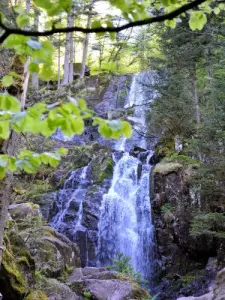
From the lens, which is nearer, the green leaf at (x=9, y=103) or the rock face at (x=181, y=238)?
the green leaf at (x=9, y=103)

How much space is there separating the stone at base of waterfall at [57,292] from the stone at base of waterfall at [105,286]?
65 centimetres

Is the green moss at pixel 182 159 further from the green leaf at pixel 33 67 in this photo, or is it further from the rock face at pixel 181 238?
the green leaf at pixel 33 67

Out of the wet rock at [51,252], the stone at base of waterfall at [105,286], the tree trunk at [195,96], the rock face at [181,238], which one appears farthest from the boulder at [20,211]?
the tree trunk at [195,96]

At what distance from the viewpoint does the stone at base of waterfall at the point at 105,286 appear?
7.93 metres

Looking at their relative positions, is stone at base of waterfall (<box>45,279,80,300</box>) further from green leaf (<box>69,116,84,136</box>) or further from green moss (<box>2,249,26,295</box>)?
green leaf (<box>69,116,84,136</box>)

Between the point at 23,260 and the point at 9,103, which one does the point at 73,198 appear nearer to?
the point at 23,260

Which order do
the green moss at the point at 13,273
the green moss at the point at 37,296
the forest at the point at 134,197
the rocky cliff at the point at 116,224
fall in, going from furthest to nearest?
the rocky cliff at the point at 116,224
the forest at the point at 134,197
the green moss at the point at 37,296
the green moss at the point at 13,273

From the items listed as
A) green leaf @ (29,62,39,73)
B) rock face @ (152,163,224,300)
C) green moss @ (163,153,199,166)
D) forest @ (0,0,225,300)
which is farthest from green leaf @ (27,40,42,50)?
green moss @ (163,153,199,166)

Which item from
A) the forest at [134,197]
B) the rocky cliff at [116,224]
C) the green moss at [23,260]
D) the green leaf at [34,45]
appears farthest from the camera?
the rocky cliff at [116,224]

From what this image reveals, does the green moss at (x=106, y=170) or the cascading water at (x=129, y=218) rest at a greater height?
the green moss at (x=106, y=170)

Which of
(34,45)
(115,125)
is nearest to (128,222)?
(115,125)

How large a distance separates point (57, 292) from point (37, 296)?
0.82 m

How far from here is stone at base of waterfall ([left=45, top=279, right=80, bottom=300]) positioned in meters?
A: 6.71

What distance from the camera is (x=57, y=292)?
22.5 feet
